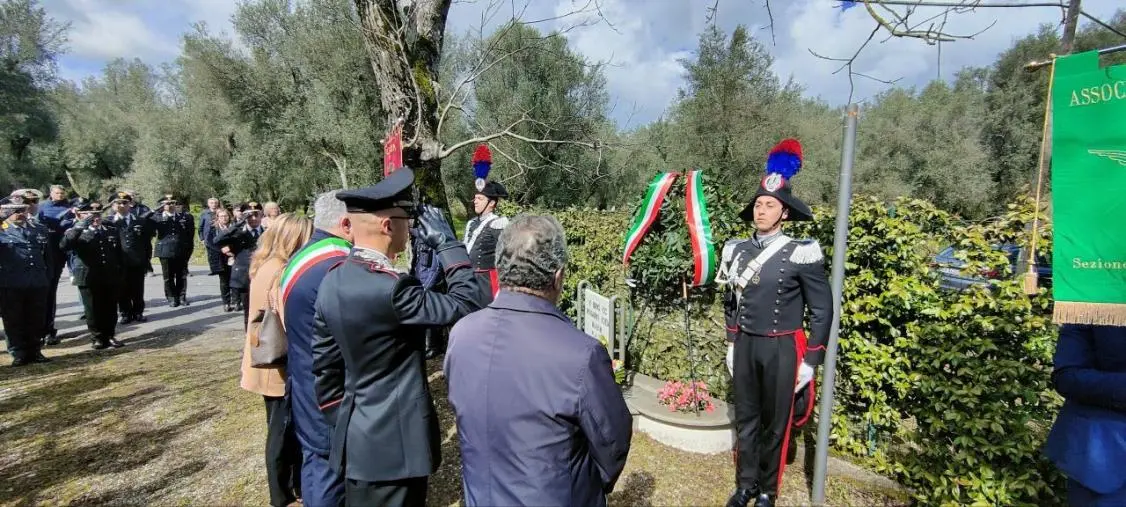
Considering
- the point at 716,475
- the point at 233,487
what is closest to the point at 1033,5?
the point at 716,475

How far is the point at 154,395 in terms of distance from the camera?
5.07 metres

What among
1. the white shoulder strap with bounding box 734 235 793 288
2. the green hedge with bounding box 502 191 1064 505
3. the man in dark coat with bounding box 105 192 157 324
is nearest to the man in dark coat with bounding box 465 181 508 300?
the green hedge with bounding box 502 191 1064 505

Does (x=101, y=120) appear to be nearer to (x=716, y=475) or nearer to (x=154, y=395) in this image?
(x=154, y=395)

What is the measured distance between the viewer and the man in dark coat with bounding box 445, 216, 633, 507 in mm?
1427

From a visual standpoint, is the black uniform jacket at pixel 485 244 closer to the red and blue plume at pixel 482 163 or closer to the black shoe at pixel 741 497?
the red and blue plume at pixel 482 163

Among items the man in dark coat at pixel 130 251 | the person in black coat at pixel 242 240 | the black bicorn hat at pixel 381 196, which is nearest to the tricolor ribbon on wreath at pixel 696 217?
the black bicorn hat at pixel 381 196

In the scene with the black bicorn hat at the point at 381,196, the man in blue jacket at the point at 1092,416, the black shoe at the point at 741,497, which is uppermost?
the black bicorn hat at the point at 381,196

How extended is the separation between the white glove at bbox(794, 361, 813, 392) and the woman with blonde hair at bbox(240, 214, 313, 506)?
3140 mm

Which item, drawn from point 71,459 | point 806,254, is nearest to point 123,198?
point 71,459

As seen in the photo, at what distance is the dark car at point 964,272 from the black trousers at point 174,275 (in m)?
11.6

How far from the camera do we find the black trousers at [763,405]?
10.1 ft

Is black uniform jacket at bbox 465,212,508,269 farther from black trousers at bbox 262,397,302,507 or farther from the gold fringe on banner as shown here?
the gold fringe on banner

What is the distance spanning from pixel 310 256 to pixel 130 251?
758cm

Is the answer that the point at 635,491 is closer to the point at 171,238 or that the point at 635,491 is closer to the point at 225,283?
the point at 225,283
